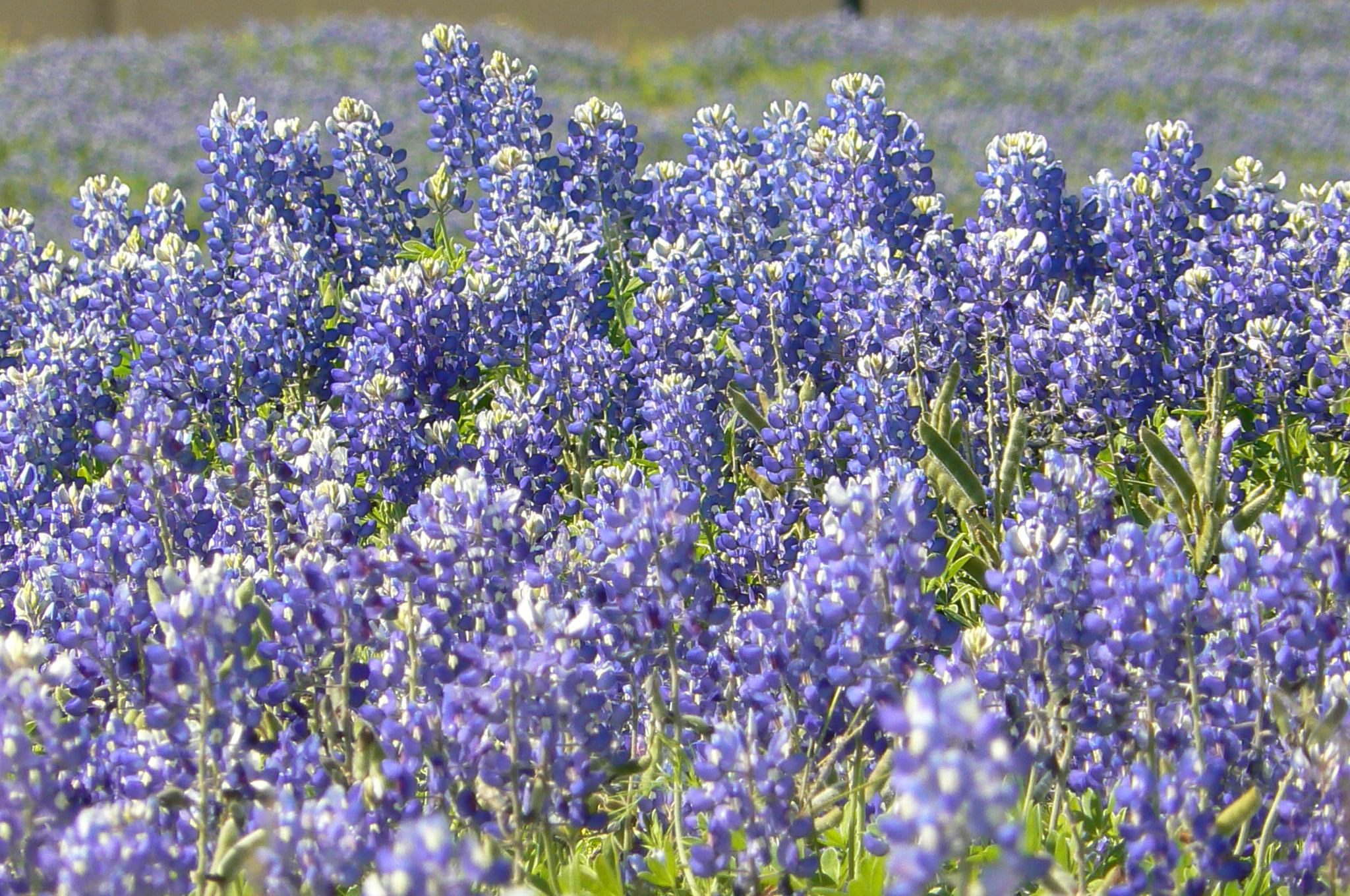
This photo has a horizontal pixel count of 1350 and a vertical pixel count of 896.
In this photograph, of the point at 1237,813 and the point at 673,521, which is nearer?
the point at 1237,813

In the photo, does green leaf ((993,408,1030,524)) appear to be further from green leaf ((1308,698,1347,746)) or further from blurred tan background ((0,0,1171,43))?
blurred tan background ((0,0,1171,43))

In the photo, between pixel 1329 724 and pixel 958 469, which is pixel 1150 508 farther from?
pixel 1329 724

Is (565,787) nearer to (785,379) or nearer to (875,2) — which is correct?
(785,379)

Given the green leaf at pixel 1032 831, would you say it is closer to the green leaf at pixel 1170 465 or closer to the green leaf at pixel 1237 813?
the green leaf at pixel 1237 813

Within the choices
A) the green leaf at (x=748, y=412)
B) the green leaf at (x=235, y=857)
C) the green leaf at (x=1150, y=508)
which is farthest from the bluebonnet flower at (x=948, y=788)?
the green leaf at (x=748, y=412)

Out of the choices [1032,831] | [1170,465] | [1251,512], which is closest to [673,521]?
[1032,831]

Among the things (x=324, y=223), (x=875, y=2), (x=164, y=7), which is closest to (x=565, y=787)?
(x=324, y=223)

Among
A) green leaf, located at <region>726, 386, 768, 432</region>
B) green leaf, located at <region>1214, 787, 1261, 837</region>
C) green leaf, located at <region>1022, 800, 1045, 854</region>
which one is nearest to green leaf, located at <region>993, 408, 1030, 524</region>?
green leaf, located at <region>726, 386, 768, 432</region>
